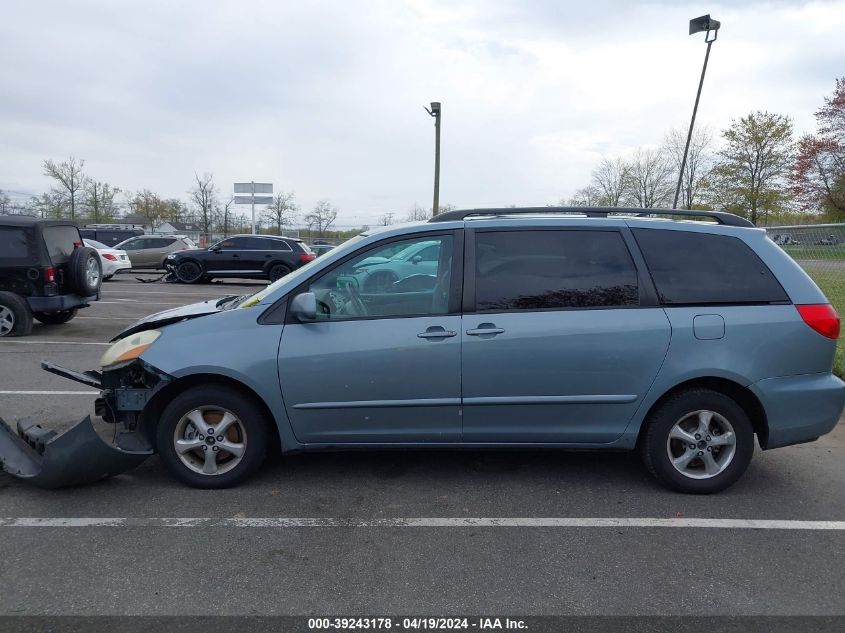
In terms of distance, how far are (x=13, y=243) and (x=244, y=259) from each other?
36.7ft

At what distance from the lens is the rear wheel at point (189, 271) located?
20.3m

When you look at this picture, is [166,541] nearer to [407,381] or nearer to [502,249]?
[407,381]

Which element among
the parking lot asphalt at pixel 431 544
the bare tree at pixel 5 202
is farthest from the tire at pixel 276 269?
the bare tree at pixel 5 202

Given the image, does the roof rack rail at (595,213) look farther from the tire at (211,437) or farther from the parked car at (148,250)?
the parked car at (148,250)

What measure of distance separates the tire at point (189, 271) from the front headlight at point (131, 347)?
56.2 ft

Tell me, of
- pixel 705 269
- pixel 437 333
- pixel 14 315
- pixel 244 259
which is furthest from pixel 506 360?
pixel 244 259

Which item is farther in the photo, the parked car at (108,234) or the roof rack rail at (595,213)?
the parked car at (108,234)

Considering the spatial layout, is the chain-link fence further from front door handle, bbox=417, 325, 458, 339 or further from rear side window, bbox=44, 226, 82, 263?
rear side window, bbox=44, 226, 82, 263

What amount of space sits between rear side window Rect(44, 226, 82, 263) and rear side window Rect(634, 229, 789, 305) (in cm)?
840

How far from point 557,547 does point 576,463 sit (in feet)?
4.20

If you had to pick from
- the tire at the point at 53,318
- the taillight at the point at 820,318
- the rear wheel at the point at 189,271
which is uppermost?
the taillight at the point at 820,318

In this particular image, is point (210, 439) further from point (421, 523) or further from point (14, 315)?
point (14, 315)

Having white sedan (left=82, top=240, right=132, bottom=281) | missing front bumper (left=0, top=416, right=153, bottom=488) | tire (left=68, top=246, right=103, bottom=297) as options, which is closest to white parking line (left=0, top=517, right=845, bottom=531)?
missing front bumper (left=0, top=416, right=153, bottom=488)

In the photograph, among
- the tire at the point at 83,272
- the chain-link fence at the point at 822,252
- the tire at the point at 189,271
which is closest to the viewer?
the chain-link fence at the point at 822,252
